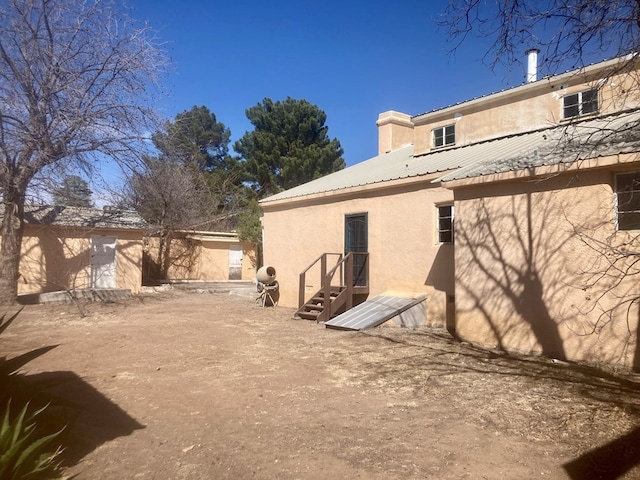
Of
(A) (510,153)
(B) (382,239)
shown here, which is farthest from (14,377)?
(B) (382,239)

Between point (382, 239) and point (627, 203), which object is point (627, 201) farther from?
point (382, 239)

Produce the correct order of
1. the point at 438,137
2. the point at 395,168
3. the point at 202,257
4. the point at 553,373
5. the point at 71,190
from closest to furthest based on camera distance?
the point at 553,373 < the point at 395,168 < the point at 438,137 < the point at 71,190 < the point at 202,257

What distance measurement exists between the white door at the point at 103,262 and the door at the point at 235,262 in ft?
25.8

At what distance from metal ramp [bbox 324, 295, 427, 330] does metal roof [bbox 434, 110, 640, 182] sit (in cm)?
296

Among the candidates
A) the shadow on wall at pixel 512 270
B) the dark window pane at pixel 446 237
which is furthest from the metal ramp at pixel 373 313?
the shadow on wall at pixel 512 270

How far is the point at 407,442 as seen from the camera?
397 cm

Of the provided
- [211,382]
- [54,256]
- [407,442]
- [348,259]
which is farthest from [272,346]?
[54,256]

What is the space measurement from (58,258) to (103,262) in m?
1.56

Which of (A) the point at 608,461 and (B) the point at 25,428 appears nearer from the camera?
(B) the point at 25,428

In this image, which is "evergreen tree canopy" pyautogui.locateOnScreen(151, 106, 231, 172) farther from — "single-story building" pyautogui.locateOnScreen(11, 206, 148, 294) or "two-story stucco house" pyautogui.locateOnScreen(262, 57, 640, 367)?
"two-story stucco house" pyautogui.locateOnScreen(262, 57, 640, 367)

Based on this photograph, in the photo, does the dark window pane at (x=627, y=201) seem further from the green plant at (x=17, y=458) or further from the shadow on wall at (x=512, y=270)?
the green plant at (x=17, y=458)

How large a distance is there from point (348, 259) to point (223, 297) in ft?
26.5

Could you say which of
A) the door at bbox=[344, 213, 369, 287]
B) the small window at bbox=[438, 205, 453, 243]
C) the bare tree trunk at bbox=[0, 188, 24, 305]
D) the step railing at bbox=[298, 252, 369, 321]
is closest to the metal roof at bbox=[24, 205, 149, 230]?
the bare tree trunk at bbox=[0, 188, 24, 305]

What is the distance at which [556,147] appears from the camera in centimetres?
723
